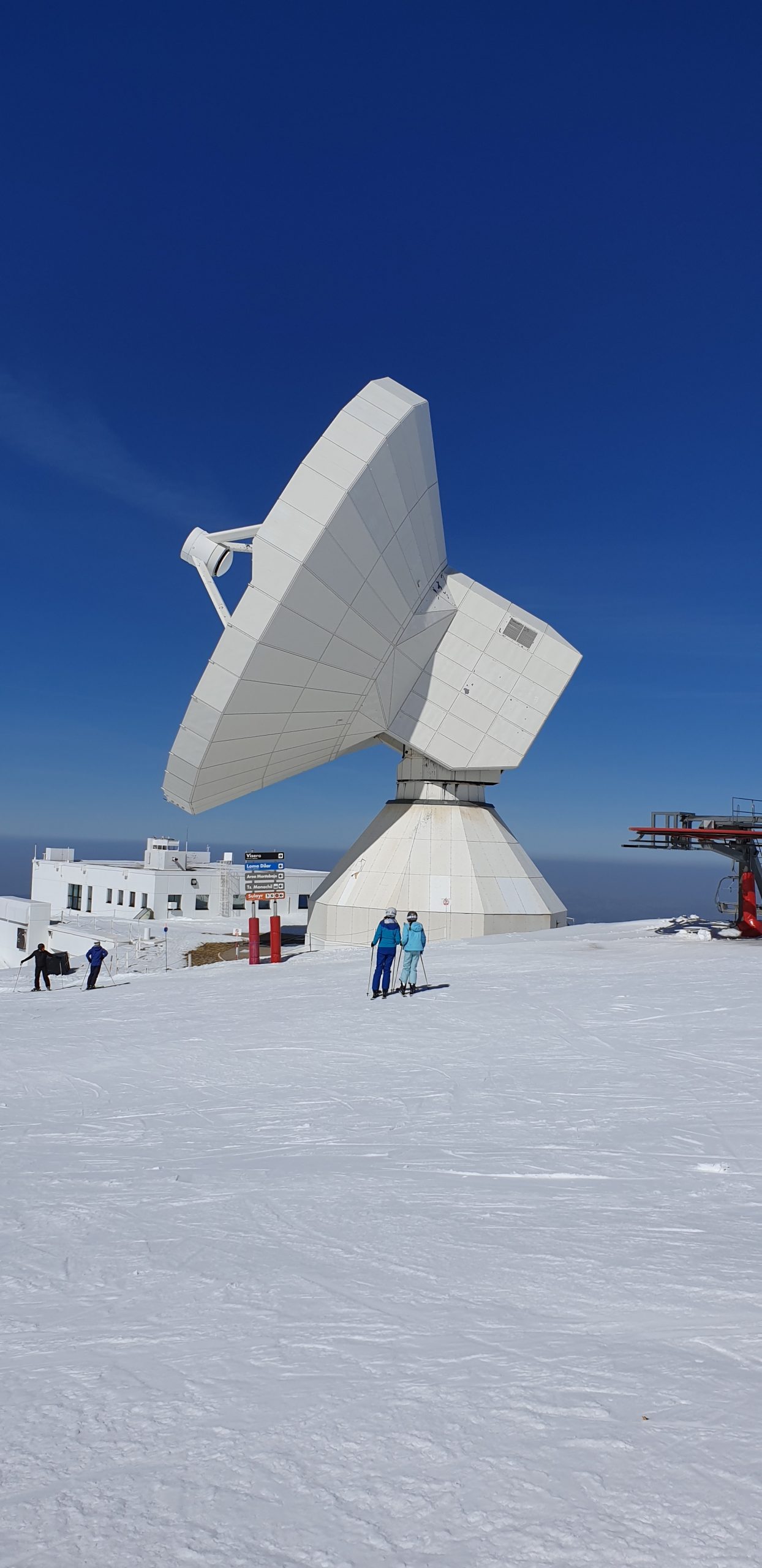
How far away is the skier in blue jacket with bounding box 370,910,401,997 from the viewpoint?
12297mm

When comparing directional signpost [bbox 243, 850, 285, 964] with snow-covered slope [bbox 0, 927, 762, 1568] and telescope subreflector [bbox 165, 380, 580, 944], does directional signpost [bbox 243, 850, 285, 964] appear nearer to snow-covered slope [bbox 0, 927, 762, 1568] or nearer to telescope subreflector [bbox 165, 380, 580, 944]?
telescope subreflector [bbox 165, 380, 580, 944]

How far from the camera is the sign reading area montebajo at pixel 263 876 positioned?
1794cm

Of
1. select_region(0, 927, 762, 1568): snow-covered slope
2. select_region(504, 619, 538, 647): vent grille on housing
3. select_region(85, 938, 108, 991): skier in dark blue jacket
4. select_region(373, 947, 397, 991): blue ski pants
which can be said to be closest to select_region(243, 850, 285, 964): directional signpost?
select_region(85, 938, 108, 991): skier in dark blue jacket

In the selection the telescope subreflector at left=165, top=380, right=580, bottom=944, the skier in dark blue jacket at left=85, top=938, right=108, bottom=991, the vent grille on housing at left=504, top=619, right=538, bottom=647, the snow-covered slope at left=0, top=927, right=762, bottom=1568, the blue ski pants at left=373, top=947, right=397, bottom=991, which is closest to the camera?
the snow-covered slope at left=0, top=927, right=762, bottom=1568

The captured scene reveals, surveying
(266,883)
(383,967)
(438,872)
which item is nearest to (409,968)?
(383,967)

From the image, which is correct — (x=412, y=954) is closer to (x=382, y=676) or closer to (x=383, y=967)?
(x=383, y=967)

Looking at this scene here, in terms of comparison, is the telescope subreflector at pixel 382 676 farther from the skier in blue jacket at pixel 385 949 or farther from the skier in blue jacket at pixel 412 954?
the skier in blue jacket at pixel 412 954

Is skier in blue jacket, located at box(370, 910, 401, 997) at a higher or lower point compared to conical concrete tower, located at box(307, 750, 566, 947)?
lower

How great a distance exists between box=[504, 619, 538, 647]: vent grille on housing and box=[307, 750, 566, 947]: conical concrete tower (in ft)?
10.2

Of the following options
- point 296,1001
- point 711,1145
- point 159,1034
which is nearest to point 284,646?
point 296,1001

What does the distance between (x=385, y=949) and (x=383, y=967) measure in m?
0.25

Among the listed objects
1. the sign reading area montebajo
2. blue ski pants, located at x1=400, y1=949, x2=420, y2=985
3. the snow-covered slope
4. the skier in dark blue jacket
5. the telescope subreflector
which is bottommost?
the snow-covered slope

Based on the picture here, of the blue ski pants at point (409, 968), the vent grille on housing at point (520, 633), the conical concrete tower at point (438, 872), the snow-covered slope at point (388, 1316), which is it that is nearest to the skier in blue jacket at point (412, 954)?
the blue ski pants at point (409, 968)

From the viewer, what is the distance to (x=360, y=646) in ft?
61.9
